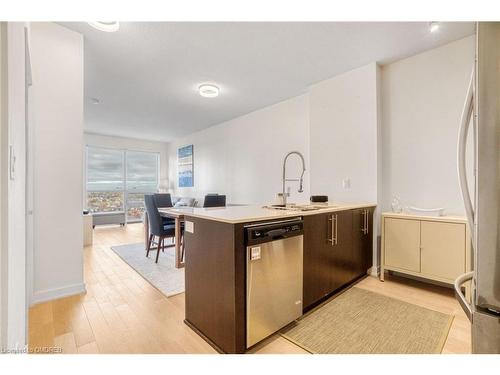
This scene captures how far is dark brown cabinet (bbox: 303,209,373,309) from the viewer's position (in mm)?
1910

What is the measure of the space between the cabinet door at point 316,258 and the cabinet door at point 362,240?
59 cm

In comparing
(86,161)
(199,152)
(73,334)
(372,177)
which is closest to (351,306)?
(372,177)

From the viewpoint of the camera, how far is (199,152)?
6.68 m

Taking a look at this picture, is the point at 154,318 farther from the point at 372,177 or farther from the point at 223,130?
the point at 223,130

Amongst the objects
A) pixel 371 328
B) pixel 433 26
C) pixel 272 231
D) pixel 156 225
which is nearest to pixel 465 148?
pixel 272 231

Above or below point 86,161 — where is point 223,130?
above

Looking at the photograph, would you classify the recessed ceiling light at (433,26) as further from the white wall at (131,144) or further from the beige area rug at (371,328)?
the white wall at (131,144)

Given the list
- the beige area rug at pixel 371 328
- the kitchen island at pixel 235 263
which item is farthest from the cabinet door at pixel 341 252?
the beige area rug at pixel 371 328

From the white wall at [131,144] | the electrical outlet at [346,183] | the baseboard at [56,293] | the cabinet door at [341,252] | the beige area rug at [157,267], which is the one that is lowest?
the beige area rug at [157,267]

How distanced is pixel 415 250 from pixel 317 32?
96.3 inches

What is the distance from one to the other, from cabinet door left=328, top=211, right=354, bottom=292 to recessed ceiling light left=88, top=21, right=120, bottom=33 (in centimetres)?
276

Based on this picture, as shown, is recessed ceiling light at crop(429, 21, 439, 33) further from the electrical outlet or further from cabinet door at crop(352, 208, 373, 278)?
cabinet door at crop(352, 208, 373, 278)

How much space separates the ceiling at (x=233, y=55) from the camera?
2246 mm

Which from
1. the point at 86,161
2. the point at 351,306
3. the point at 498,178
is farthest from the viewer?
the point at 86,161
